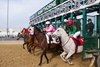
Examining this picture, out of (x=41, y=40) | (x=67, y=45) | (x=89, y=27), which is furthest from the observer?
(x=41, y=40)

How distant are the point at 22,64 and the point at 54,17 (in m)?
5.04

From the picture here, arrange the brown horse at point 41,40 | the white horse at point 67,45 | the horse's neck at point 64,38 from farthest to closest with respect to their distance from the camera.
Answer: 1. the brown horse at point 41,40
2. the horse's neck at point 64,38
3. the white horse at point 67,45

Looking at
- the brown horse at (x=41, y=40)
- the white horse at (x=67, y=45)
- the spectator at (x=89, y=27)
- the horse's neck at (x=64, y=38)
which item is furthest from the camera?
the brown horse at (x=41, y=40)

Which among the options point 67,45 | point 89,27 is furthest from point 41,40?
point 89,27

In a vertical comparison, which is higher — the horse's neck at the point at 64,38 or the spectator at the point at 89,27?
the spectator at the point at 89,27

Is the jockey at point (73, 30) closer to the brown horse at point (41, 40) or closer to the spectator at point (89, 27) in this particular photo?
the spectator at point (89, 27)

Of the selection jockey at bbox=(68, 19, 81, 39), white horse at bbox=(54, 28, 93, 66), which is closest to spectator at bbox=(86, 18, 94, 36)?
jockey at bbox=(68, 19, 81, 39)

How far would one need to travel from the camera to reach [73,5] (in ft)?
45.7

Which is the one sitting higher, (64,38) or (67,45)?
(64,38)

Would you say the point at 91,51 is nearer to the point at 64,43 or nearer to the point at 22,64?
the point at 64,43

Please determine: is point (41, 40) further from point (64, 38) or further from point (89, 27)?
point (89, 27)

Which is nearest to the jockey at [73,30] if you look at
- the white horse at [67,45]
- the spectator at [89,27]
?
the white horse at [67,45]

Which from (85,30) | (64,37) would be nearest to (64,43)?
(64,37)

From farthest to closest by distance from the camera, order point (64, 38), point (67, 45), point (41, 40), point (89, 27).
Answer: point (41, 40) < point (64, 38) < point (67, 45) < point (89, 27)
